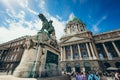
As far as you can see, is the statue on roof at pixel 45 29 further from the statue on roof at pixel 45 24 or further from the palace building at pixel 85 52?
the palace building at pixel 85 52

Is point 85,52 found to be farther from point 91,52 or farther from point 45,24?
point 45,24

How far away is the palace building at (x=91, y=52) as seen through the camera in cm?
3139

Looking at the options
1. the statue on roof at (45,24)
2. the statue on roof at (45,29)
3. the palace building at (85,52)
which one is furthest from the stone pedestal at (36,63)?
the palace building at (85,52)

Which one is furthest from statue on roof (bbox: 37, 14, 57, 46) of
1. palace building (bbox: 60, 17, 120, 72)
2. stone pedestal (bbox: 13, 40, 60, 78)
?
palace building (bbox: 60, 17, 120, 72)

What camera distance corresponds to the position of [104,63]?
106ft

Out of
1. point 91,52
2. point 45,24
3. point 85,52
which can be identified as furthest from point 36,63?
point 85,52

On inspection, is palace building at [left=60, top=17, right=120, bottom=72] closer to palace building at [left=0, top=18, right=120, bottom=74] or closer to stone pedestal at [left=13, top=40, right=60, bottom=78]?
palace building at [left=0, top=18, right=120, bottom=74]

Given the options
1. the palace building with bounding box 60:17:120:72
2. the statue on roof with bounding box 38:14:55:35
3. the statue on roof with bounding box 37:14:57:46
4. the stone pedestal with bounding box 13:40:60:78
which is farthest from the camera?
the palace building with bounding box 60:17:120:72

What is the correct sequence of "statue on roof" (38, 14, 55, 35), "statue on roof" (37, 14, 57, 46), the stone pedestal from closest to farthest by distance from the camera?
the stone pedestal
"statue on roof" (37, 14, 57, 46)
"statue on roof" (38, 14, 55, 35)

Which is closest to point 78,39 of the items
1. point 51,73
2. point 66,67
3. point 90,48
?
point 90,48

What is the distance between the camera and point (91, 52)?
34812mm

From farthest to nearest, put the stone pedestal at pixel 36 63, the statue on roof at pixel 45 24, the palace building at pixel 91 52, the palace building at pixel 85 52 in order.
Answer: the palace building at pixel 91 52, the palace building at pixel 85 52, the statue on roof at pixel 45 24, the stone pedestal at pixel 36 63

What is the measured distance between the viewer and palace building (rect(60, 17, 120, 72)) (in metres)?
31.4

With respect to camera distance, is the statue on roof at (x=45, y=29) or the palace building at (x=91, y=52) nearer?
the statue on roof at (x=45, y=29)
